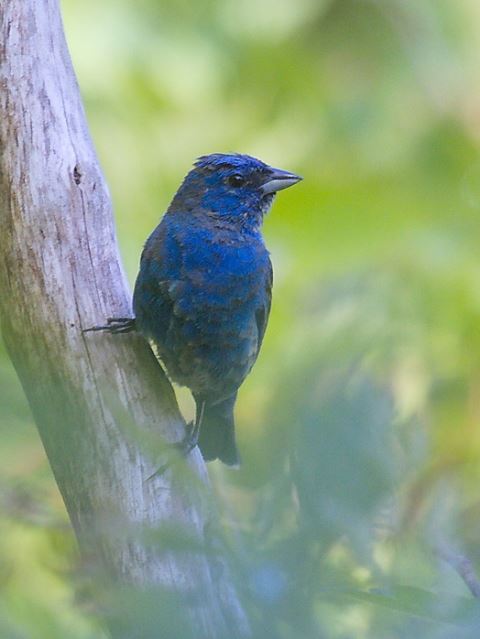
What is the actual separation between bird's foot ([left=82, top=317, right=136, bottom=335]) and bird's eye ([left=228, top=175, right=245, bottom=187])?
3.01 feet

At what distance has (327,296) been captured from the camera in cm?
282

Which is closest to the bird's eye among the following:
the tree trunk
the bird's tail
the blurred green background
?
the blurred green background

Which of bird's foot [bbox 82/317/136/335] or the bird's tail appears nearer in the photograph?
bird's foot [bbox 82/317/136/335]

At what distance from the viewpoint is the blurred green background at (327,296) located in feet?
2.53

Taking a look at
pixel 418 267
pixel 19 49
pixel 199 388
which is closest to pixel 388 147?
pixel 418 267

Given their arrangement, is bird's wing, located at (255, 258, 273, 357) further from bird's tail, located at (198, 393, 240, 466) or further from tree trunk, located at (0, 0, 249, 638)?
tree trunk, located at (0, 0, 249, 638)

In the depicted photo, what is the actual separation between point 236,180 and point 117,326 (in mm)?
1082

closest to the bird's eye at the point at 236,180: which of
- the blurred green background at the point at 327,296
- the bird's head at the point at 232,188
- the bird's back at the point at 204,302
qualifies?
the bird's head at the point at 232,188

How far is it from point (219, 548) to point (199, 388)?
8.88ft

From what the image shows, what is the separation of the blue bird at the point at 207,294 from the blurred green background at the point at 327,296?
0.67 ft

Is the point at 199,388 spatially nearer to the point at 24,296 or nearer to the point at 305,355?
the point at 24,296

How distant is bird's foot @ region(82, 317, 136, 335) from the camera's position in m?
2.77

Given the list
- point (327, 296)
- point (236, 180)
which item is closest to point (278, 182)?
point (236, 180)

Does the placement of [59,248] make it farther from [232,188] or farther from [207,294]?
[232,188]
